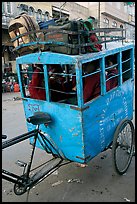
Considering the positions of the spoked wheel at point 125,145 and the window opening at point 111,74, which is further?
the spoked wheel at point 125,145

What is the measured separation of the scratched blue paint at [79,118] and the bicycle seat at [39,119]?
0.25 ft

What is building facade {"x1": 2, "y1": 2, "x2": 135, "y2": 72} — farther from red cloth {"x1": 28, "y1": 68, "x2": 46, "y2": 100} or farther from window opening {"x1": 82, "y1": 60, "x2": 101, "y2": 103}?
window opening {"x1": 82, "y1": 60, "x2": 101, "y2": 103}

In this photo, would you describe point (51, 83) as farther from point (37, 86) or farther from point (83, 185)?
point (83, 185)

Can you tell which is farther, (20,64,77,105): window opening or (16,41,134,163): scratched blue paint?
(20,64,77,105): window opening

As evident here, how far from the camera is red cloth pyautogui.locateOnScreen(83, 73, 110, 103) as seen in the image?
2576 millimetres

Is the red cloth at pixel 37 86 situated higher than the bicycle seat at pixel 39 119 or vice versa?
the red cloth at pixel 37 86

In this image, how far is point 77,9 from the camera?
68.2 feet

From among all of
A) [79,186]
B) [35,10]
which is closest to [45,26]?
[79,186]

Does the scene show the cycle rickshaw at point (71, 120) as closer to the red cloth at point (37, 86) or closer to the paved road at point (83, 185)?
the red cloth at point (37, 86)

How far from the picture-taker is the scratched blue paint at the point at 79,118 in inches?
91.7

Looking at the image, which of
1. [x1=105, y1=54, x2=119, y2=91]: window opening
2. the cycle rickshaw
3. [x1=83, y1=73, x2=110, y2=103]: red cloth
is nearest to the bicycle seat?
the cycle rickshaw

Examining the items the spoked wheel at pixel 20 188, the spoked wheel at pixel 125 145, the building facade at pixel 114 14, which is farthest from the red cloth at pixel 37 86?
the building facade at pixel 114 14

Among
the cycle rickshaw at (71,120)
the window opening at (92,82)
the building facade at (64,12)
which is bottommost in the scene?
the cycle rickshaw at (71,120)

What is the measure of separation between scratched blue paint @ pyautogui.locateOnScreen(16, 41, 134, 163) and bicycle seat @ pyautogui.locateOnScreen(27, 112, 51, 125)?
0.25 feet
